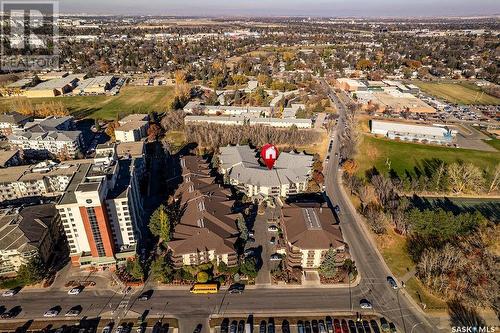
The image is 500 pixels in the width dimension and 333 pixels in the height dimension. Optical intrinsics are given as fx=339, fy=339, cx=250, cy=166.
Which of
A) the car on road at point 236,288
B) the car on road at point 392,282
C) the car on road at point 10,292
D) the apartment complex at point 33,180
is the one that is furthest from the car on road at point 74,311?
the car on road at point 392,282

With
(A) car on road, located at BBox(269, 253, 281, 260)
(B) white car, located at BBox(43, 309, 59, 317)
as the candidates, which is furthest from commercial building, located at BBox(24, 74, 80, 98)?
(A) car on road, located at BBox(269, 253, 281, 260)

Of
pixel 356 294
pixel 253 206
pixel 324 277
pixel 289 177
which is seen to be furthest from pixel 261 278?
pixel 289 177

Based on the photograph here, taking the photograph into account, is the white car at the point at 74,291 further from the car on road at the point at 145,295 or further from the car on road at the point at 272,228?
the car on road at the point at 272,228

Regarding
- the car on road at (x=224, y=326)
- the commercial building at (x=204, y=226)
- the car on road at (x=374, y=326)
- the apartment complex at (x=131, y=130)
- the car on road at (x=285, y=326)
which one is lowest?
the car on road at (x=374, y=326)

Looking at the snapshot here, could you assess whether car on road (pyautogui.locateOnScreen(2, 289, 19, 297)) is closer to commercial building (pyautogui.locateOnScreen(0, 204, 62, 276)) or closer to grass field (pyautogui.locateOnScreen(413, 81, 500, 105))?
commercial building (pyautogui.locateOnScreen(0, 204, 62, 276))

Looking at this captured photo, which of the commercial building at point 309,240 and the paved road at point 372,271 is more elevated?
the commercial building at point 309,240

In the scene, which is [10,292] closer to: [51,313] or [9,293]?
[9,293]

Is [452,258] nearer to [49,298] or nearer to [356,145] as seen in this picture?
[356,145]
